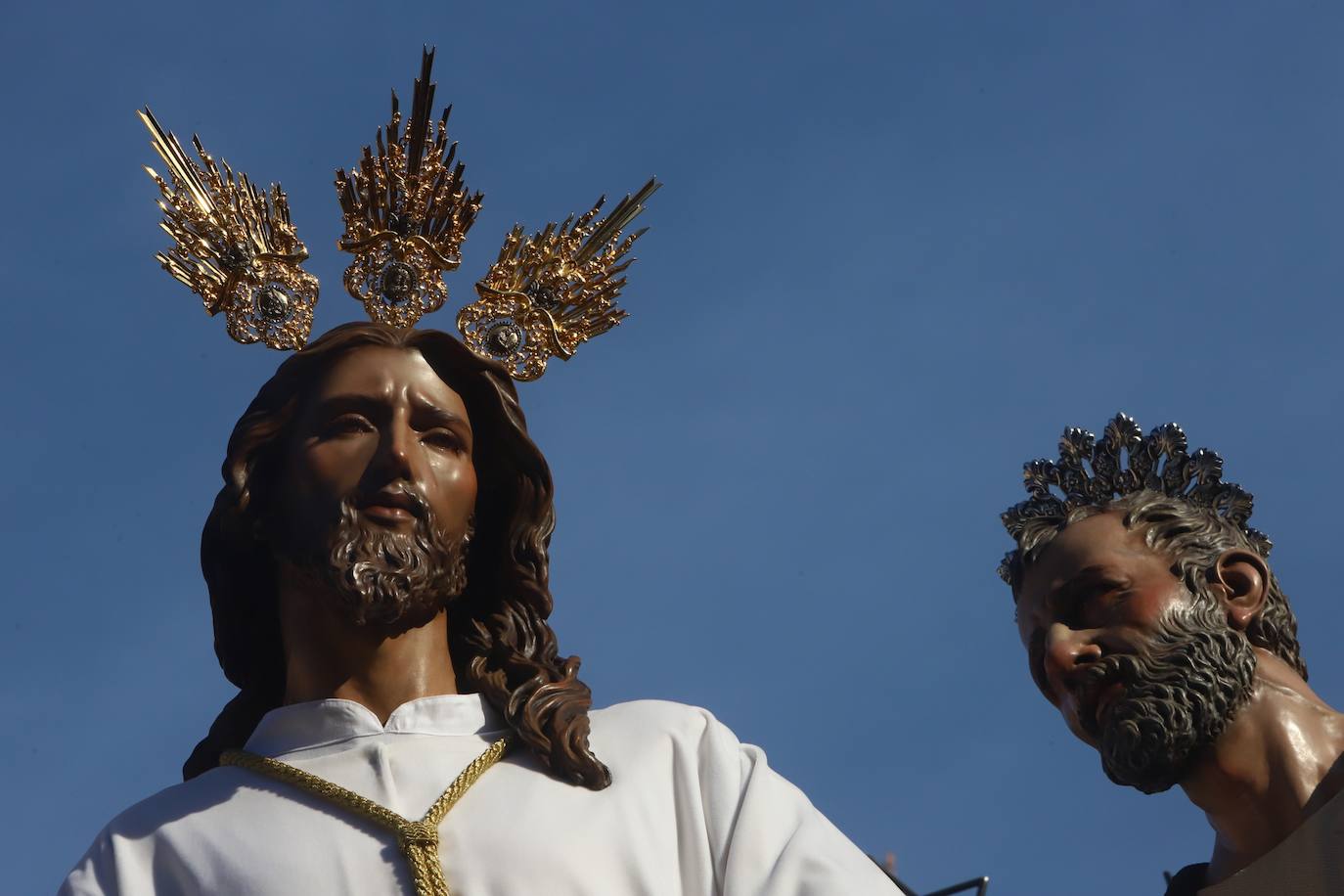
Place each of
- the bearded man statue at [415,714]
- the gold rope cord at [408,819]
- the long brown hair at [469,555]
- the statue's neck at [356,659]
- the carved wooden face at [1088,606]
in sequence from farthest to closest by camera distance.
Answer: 1. the carved wooden face at [1088,606]
2. the long brown hair at [469,555]
3. the statue's neck at [356,659]
4. the bearded man statue at [415,714]
5. the gold rope cord at [408,819]

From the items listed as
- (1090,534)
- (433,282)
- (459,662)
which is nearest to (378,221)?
(433,282)

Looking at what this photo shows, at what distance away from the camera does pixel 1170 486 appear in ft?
32.5

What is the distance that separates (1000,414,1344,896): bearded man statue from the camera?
8758mm

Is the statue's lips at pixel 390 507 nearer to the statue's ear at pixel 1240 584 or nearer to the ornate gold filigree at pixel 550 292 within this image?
the ornate gold filigree at pixel 550 292

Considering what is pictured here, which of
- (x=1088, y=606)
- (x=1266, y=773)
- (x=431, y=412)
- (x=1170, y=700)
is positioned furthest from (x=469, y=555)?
(x=1266, y=773)

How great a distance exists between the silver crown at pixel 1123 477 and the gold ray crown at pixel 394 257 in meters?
1.82

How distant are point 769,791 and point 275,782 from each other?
1.47 meters

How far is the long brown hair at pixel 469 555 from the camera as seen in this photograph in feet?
27.6

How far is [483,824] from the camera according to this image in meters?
7.65

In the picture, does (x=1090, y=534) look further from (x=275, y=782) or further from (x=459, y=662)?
(x=275, y=782)

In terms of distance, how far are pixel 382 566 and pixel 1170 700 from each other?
2.71 metres

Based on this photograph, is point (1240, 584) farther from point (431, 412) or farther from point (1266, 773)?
point (431, 412)

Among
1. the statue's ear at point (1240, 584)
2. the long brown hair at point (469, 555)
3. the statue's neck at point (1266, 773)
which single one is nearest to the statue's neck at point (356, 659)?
the long brown hair at point (469, 555)

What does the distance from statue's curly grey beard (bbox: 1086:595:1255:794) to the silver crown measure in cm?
84
